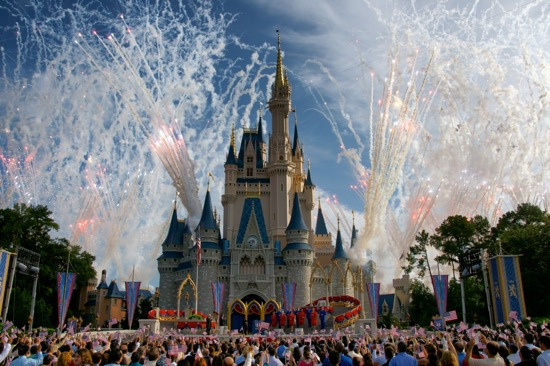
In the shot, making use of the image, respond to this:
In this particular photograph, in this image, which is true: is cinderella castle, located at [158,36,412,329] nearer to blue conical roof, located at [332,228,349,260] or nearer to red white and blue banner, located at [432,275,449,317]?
blue conical roof, located at [332,228,349,260]

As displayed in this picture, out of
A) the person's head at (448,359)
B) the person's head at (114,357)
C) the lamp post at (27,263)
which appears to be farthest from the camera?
the lamp post at (27,263)

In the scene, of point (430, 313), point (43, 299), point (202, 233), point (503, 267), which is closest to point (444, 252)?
point (430, 313)

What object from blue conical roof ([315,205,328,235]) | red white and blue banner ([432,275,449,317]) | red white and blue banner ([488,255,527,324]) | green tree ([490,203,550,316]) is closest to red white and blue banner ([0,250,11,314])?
red white and blue banner ([432,275,449,317])

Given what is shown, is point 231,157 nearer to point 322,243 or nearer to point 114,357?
point 322,243

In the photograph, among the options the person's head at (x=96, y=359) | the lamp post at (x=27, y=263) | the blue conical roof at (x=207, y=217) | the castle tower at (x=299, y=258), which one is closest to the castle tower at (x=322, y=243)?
the castle tower at (x=299, y=258)

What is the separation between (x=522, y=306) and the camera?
27.9 meters

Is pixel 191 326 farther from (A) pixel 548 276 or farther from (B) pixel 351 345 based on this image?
(B) pixel 351 345

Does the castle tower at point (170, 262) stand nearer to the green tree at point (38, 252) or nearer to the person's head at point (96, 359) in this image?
the green tree at point (38, 252)

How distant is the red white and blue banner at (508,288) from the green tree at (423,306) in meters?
18.5

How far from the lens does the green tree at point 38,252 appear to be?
149 ft

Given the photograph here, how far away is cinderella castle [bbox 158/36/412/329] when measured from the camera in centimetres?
6212

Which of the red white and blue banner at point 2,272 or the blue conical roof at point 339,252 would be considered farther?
the blue conical roof at point 339,252

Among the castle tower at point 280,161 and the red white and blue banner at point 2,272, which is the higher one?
the castle tower at point 280,161

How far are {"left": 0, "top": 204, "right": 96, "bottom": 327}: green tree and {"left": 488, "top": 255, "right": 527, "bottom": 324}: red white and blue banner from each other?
36405 millimetres
